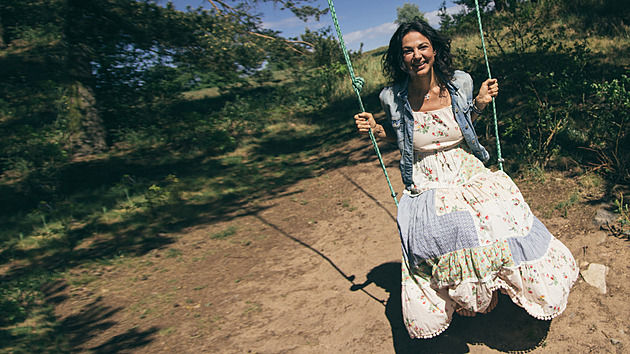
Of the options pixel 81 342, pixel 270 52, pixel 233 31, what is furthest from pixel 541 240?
pixel 270 52

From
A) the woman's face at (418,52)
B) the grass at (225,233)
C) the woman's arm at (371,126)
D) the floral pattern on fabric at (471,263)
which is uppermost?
the woman's face at (418,52)

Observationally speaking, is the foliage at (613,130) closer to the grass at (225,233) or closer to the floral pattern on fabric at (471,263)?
the floral pattern on fabric at (471,263)

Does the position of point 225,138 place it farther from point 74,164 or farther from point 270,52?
point 270,52

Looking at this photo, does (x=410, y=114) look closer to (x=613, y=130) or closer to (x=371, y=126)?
(x=371, y=126)

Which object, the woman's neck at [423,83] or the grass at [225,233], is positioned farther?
the grass at [225,233]

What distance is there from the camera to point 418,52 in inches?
110

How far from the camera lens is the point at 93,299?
15.6ft

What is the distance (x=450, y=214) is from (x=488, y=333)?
1.08 metres

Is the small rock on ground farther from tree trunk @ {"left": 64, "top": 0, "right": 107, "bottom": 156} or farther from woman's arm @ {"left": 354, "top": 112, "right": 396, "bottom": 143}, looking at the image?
tree trunk @ {"left": 64, "top": 0, "right": 107, "bottom": 156}

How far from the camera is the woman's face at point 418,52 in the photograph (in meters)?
2.81

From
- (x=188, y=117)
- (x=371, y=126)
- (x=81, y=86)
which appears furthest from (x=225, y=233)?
(x=81, y=86)

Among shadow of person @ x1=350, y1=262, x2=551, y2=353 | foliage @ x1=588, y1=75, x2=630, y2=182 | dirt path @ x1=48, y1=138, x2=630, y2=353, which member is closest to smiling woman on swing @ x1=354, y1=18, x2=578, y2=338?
shadow of person @ x1=350, y1=262, x2=551, y2=353

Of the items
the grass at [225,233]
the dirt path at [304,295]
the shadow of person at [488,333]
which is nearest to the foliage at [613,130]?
the dirt path at [304,295]

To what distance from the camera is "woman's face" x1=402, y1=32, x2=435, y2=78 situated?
2.81m
